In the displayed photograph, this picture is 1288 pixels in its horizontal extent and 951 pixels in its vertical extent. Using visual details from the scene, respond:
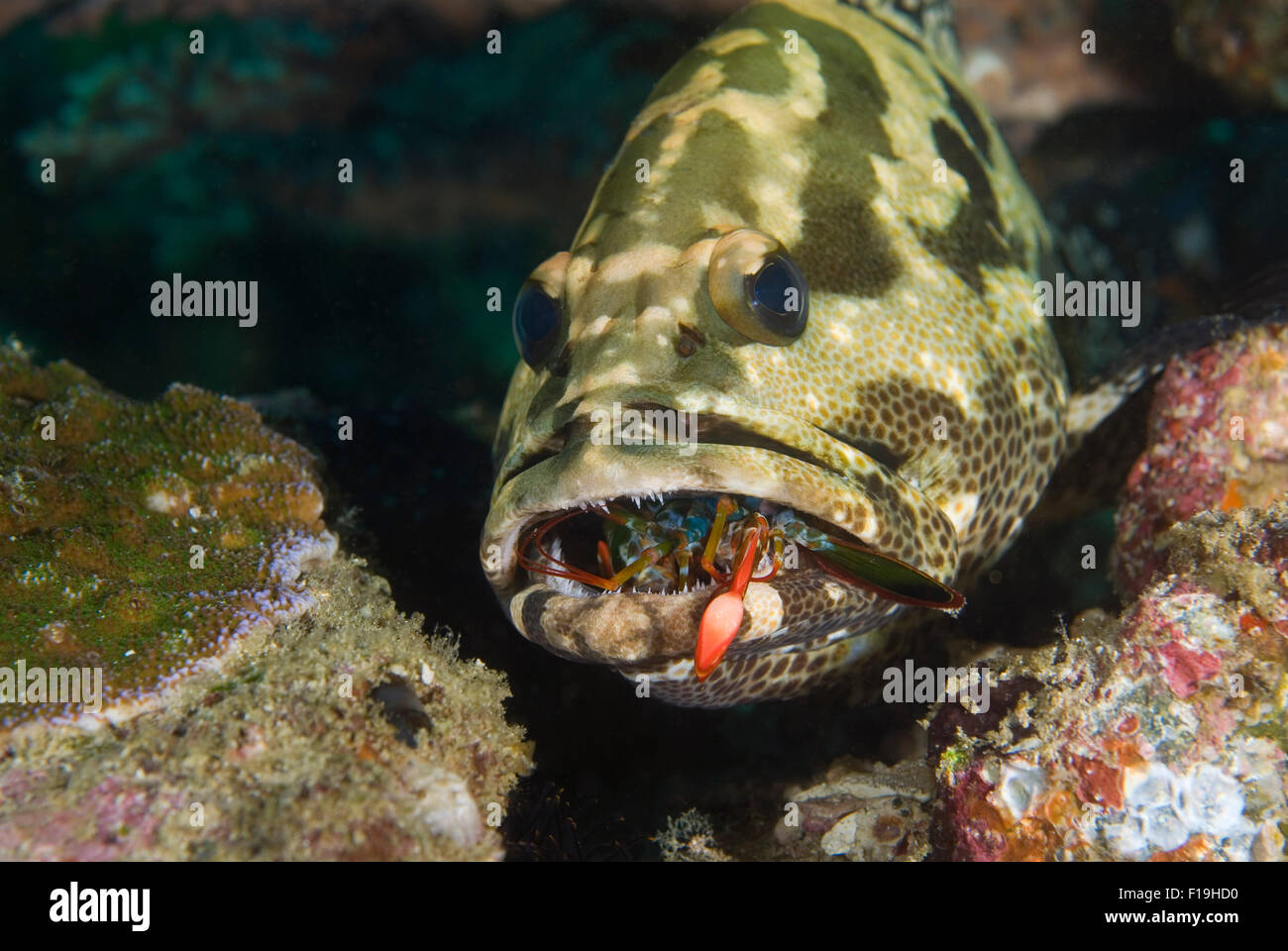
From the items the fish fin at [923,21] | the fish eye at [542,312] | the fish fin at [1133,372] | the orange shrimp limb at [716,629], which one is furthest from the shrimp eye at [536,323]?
the fish fin at [923,21]

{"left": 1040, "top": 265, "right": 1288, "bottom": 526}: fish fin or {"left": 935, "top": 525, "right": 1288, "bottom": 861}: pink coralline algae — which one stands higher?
{"left": 1040, "top": 265, "right": 1288, "bottom": 526}: fish fin

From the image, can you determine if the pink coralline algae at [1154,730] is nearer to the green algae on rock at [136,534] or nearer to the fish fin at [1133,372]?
the fish fin at [1133,372]

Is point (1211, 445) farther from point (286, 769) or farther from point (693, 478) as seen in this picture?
point (286, 769)

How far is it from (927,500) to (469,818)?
6.30 feet

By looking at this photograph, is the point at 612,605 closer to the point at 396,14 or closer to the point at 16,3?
the point at 396,14

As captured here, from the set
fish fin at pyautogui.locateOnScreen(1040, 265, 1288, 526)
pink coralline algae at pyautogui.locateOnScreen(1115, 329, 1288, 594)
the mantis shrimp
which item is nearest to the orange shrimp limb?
the mantis shrimp

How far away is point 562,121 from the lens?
257 inches

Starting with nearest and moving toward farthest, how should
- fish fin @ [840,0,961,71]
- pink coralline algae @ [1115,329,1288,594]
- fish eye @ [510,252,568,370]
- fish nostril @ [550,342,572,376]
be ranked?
fish nostril @ [550,342,572,376], fish eye @ [510,252,568,370], pink coralline algae @ [1115,329,1288,594], fish fin @ [840,0,961,71]

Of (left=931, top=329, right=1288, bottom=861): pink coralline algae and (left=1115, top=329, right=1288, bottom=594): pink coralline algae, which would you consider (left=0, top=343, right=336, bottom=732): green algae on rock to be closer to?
(left=931, top=329, right=1288, bottom=861): pink coralline algae

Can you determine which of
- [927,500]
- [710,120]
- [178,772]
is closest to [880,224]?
[710,120]

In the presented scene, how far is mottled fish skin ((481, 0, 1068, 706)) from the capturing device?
260 cm

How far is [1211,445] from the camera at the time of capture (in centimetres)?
344

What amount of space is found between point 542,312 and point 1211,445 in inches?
113
